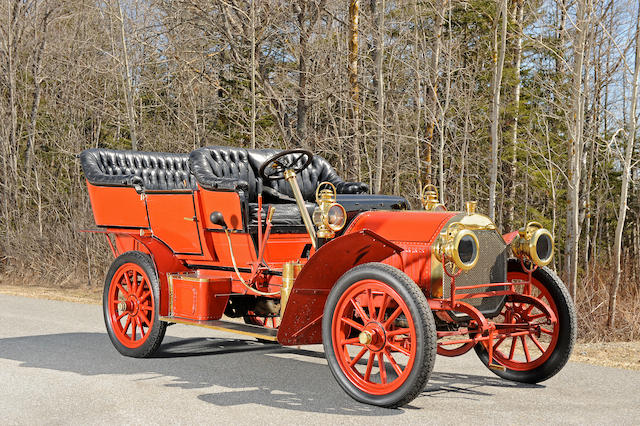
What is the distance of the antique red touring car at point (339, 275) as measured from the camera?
4699mm

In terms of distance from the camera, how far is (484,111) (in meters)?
16.1

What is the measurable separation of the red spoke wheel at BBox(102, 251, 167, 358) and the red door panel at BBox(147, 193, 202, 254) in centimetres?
26


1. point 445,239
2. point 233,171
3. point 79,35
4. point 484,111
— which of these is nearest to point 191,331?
point 233,171

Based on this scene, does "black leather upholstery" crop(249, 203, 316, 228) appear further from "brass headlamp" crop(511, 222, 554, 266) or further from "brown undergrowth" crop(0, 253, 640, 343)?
"brown undergrowth" crop(0, 253, 640, 343)

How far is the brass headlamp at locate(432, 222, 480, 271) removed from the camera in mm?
4656

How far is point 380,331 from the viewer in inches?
184

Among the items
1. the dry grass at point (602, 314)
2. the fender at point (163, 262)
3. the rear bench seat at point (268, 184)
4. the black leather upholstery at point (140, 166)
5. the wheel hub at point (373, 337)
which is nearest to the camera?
the wheel hub at point (373, 337)

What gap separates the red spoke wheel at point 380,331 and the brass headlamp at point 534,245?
1072mm

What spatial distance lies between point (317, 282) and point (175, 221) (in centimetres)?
183

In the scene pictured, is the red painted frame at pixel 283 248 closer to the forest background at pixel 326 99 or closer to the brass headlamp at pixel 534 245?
the brass headlamp at pixel 534 245

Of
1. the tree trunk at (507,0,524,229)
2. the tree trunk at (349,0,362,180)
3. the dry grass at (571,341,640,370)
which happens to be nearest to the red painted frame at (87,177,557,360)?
the dry grass at (571,341,640,370)

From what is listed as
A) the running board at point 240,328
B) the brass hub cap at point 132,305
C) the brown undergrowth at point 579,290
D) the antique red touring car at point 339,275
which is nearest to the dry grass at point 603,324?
the brown undergrowth at point 579,290

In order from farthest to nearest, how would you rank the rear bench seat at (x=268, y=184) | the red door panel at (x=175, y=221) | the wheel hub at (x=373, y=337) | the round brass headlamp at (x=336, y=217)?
the red door panel at (x=175, y=221)
the rear bench seat at (x=268, y=184)
the round brass headlamp at (x=336, y=217)
the wheel hub at (x=373, y=337)

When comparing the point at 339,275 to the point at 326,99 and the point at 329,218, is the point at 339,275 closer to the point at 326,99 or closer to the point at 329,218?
the point at 329,218
